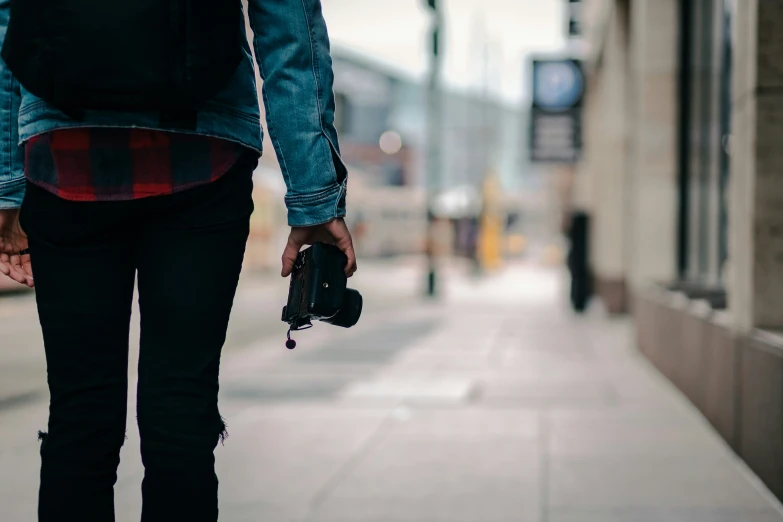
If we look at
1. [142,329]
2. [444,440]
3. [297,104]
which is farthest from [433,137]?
[142,329]

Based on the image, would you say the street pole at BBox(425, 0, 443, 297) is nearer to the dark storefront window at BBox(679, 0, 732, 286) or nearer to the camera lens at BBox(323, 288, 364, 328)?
the dark storefront window at BBox(679, 0, 732, 286)

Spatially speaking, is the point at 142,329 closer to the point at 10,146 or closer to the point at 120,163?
the point at 120,163

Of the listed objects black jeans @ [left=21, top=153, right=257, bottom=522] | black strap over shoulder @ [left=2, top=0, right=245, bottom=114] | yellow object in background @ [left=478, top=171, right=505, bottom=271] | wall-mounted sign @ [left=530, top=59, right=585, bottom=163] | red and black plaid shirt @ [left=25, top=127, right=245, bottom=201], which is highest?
wall-mounted sign @ [left=530, top=59, right=585, bottom=163]

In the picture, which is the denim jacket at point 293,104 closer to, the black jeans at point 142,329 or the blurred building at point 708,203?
the black jeans at point 142,329

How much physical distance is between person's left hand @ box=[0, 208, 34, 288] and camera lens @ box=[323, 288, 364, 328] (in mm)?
642

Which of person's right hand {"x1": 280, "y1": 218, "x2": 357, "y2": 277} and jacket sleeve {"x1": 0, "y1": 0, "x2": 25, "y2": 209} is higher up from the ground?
jacket sleeve {"x1": 0, "y1": 0, "x2": 25, "y2": 209}

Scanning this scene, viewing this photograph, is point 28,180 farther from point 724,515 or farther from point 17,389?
point 17,389

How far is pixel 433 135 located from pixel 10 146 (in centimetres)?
1779

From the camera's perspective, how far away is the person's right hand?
2018 mm

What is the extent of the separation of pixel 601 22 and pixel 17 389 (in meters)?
11.1

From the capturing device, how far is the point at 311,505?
368 cm

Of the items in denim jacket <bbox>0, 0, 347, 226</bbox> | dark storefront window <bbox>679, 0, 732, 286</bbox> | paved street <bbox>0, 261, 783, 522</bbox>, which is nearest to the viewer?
denim jacket <bbox>0, 0, 347, 226</bbox>

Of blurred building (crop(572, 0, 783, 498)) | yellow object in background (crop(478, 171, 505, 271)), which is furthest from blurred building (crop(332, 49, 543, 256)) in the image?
blurred building (crop(572, 0, 783, 498))

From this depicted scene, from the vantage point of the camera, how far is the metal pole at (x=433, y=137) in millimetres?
17828
